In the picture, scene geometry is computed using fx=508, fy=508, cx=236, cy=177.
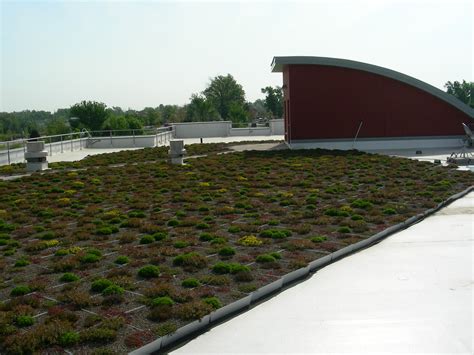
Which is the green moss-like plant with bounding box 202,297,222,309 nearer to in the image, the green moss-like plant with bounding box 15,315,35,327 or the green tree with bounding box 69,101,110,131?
the green moss-like plant with bounding box 15,315,35,327

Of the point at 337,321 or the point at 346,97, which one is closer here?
the point at 337,321

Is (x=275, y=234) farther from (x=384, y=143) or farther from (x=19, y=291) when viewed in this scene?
(x=384, y=143)

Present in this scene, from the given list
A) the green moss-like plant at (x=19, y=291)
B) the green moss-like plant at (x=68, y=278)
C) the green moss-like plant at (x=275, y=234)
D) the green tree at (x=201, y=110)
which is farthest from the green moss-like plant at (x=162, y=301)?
the green tree at (x=201, y=110)

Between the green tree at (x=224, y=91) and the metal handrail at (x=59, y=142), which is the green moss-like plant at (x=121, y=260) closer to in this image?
the metal handrail at (x=59, y=142)

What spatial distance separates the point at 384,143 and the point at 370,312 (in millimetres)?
23889

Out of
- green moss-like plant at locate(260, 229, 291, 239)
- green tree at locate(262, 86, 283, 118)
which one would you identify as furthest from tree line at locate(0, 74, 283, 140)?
green moss-like plant at locate(260, 229, 291, 239)

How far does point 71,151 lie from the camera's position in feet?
104

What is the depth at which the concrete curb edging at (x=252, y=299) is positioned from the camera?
19.3 feet

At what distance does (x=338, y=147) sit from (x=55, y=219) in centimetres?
1977

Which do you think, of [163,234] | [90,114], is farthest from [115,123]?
[163,234]

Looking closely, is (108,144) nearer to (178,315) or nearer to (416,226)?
(416,226)

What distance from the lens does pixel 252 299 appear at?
7176mm

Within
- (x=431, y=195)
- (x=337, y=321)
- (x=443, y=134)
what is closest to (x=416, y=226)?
(x=431, y=195)

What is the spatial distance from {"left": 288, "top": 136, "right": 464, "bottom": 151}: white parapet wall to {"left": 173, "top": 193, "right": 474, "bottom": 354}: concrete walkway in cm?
1999
